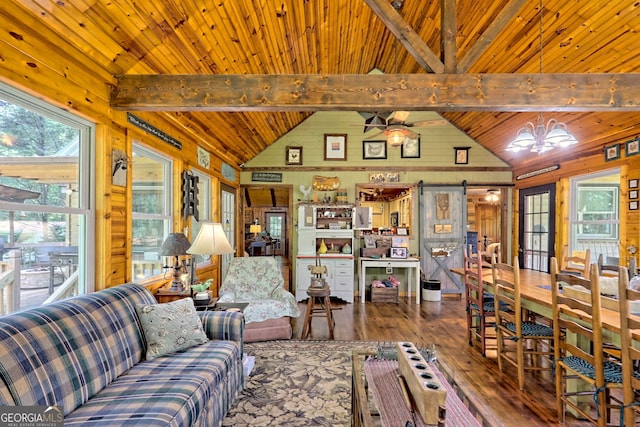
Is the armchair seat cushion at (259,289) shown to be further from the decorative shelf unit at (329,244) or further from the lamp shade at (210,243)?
the decorative shelf unit at (329,244)

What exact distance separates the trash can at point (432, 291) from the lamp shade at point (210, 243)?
3.98 m

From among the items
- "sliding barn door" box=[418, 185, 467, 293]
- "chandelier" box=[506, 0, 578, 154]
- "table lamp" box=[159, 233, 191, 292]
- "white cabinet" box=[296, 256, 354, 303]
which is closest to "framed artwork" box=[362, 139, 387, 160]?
"sliding barn door" box=[418, 185, 467, 293]

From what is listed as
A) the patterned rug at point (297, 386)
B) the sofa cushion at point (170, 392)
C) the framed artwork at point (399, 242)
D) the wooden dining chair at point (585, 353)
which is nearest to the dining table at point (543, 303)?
the wooden dining chair at point (585, 353)

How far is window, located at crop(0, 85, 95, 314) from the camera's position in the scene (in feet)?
6.13

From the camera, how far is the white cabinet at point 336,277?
5488 millimetres

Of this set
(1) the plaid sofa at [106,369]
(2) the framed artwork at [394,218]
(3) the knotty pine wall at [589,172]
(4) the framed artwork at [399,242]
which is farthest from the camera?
(2) the framed artwork at [394,218]

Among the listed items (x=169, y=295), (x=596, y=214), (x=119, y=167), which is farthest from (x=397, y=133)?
(x=596, y=214)

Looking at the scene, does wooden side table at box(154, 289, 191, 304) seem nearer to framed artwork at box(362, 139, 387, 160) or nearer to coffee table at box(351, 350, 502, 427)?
coffee table at box(351, 350, 502, 427)

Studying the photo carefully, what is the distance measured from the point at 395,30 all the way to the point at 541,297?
255 cm

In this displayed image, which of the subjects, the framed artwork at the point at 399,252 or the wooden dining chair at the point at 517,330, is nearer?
the wooden dining chair at the point at 517,330

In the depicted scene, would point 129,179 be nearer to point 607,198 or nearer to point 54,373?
point 54,373

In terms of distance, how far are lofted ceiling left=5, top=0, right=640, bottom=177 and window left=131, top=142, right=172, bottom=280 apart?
57 cm

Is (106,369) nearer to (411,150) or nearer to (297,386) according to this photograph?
(297,386)

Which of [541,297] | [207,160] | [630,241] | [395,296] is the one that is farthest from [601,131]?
[207,160]
